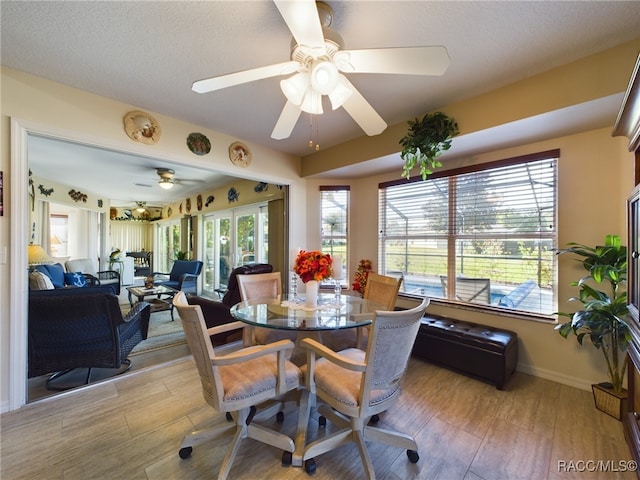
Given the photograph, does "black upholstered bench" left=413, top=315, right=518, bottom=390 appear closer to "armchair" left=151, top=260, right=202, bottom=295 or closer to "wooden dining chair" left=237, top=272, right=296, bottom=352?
"wooden dining chair" left=237, top=272, right=296, bottom=352

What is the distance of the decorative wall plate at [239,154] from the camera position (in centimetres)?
327

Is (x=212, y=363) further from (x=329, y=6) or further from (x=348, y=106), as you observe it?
(x=329, y=6)

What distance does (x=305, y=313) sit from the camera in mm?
2078

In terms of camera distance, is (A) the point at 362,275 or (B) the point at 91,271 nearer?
(A) the point at 362,275

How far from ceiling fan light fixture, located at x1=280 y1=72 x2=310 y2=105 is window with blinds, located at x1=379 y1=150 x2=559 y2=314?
2302 mm

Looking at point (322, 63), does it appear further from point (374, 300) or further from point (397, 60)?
point (374, 300)

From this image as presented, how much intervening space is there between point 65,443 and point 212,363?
1.33 metres

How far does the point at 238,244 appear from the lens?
5.72m

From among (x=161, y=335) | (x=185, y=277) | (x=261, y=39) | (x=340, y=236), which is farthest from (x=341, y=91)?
(x=185, y=277)

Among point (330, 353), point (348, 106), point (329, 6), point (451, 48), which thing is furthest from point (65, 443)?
point (451, 48)

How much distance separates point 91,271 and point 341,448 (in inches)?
263

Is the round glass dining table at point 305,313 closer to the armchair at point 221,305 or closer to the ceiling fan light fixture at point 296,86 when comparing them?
the armchair at point 221,305

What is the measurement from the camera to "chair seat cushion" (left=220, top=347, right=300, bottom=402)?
1461 mm

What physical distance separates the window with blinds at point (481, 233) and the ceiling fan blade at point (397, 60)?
2.01 meters
